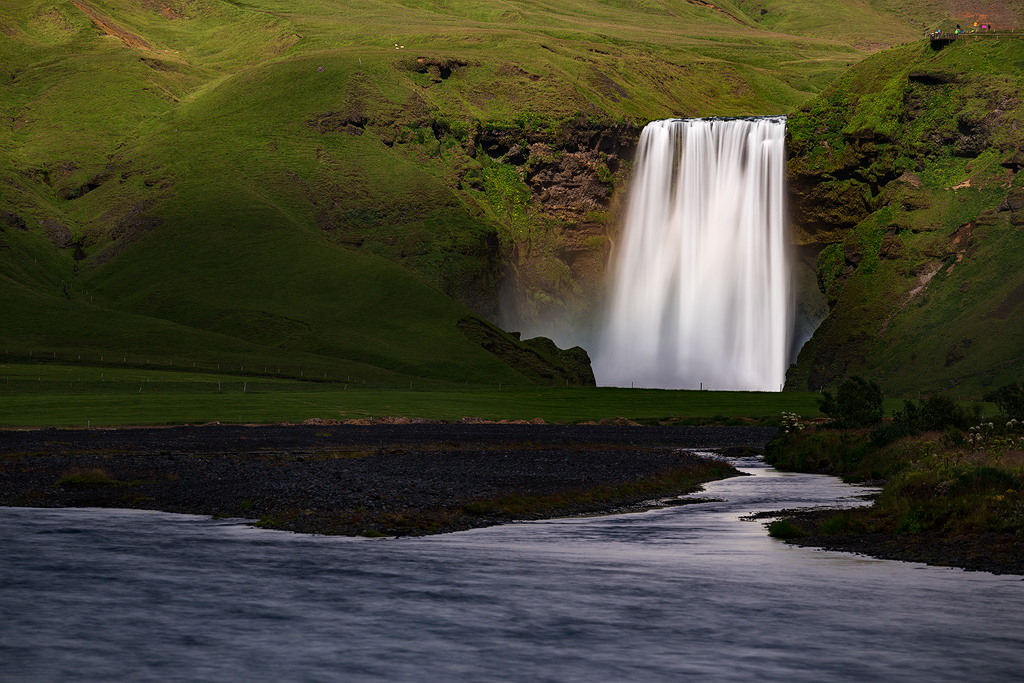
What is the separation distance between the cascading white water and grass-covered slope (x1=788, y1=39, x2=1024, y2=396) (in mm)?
6281

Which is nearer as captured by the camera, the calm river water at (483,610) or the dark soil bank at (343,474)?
the calm river water at (483,610)

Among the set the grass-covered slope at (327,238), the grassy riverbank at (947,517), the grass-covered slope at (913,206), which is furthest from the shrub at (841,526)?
the grass-covered slope at (327,238)

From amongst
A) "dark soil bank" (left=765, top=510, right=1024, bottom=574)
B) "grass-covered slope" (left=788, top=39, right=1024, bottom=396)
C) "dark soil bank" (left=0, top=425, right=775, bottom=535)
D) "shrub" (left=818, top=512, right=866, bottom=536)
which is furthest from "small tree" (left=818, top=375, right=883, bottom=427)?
"grass-covered slope" (left=788, top=39, right=1024, bottom=396)

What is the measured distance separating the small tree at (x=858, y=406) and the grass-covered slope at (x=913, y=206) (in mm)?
51616

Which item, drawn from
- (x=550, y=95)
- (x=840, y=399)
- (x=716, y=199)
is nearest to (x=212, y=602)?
(x=840, y=399)

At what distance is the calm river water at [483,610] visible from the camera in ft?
61.9

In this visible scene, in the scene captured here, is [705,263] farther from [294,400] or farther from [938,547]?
[938,547]

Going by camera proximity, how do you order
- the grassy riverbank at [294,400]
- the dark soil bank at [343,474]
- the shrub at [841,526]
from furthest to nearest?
the grassy riverbank at [294,400]
the dark soil bank at [343,474]
the shrub at [841,526]

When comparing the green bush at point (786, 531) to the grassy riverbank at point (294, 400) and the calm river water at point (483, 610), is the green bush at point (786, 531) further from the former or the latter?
the grassy riverbank at point (294, 400)

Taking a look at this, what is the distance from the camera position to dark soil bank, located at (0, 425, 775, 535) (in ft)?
122

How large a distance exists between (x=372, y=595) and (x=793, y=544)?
13.4 metres

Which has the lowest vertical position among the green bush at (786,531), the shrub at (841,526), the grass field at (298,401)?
the green bush at (786,531)

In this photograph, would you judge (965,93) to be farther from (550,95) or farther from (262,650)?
(262,650)

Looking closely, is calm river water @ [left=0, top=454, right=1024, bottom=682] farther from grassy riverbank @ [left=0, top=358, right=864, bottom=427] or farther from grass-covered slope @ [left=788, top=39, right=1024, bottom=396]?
grass-covered slope @ [left=788, top=39, right=1024, bottom=396]
